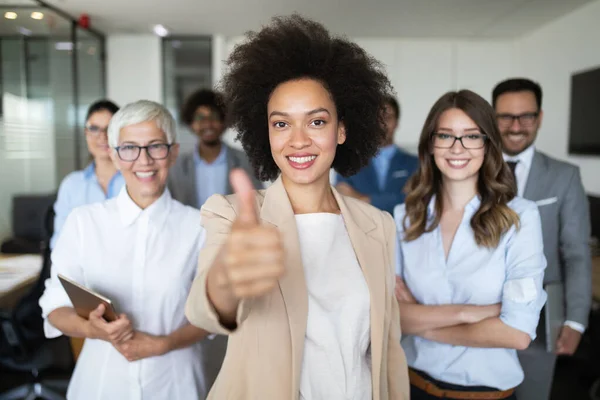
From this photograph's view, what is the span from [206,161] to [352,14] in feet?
10.6

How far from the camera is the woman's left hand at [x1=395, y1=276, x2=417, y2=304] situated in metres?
1.80

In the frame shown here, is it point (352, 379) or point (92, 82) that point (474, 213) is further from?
point (92, 82)

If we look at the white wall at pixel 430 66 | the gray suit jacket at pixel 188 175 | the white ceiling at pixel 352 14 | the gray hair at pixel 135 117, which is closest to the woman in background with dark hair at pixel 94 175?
the gray suit jacket at pixel 188 175

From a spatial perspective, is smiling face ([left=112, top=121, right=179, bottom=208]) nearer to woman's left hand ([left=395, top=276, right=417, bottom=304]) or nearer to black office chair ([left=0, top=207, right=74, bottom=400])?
woman's left hand ([left=395, top=276, right=417, bottom=304])

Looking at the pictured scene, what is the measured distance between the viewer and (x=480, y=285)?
1.70 meters

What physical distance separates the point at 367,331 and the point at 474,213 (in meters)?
0.70

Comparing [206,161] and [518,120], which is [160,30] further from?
[518,120]

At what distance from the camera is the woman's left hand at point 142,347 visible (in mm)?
1680

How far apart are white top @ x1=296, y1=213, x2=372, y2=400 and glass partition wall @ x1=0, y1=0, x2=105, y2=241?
12.8 ft

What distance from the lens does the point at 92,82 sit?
6.93m

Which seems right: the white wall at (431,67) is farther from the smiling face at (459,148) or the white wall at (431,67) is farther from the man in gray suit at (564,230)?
the smiling face at (459,148)

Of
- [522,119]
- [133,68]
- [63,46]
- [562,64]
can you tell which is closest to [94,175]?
[522,119]

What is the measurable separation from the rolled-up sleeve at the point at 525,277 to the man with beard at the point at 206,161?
211 cm

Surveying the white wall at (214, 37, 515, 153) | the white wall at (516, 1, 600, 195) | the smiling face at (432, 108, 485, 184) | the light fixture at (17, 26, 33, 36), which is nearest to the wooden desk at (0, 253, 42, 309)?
the smiling face at (432, 108, 485, 184)
